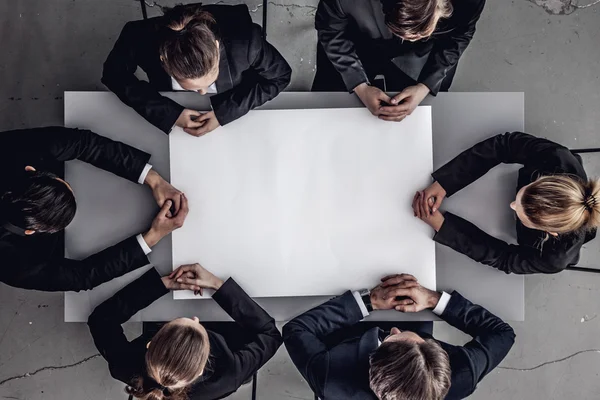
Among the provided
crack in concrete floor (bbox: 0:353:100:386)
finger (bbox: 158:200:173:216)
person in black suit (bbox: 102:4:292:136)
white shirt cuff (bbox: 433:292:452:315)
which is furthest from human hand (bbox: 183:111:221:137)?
crack in concrete floor (bbox: 0:353:100:386)

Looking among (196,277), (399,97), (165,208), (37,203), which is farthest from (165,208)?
(399,97)

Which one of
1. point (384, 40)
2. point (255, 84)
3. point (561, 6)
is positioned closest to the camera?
point (255, 84)

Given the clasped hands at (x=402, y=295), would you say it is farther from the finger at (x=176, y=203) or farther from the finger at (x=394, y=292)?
the finger at (x=176, y=203)

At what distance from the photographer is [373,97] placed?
168 cm

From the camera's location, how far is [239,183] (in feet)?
5.47

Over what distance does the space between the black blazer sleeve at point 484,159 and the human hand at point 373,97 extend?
29 cm

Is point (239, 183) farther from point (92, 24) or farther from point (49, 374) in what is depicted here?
point (49, 374)

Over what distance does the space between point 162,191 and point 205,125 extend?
0.86ft

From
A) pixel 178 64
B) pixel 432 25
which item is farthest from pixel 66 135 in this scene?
pixel 432 25

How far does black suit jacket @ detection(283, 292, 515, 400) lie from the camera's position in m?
1.56

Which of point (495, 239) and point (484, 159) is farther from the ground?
point (484, 159)

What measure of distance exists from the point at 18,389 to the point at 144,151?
5.00 ft

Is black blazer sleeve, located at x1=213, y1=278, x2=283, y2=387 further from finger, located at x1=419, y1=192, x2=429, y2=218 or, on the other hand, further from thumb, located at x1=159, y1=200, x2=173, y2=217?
finger, located at x1=419, y1=192, x2=429, y2=218

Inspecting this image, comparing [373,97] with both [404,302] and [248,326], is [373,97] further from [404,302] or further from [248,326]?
[248,326]
